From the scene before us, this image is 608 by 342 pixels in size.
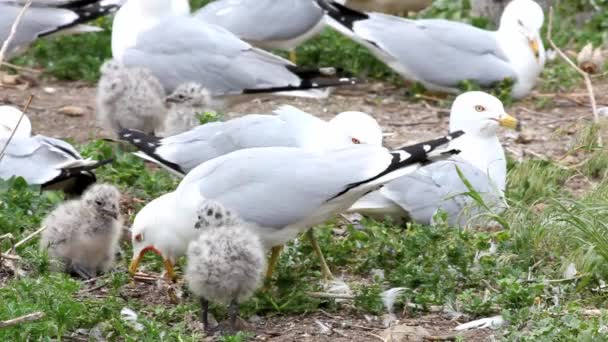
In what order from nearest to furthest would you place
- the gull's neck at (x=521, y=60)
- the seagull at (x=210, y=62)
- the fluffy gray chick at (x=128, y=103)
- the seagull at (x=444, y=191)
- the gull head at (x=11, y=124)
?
the seagull at (x=444, y=191) < the gull head at (x=11, y=124) < the fluffy gray chick at (x=128, y=103) < the seagull at (x=210, y=62) < the gull's neck at (x=521, y=60)

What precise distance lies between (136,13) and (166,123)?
1.32 metres

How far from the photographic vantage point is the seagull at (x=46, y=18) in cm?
875

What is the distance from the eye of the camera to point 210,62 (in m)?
8.15

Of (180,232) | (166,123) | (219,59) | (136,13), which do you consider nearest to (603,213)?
(180,232)

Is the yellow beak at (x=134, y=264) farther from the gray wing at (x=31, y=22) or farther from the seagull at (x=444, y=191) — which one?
the gray wing at (x=31, y=22)

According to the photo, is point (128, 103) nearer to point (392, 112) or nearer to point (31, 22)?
point (31, 22)

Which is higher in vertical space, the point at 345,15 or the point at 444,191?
the point at 444,191

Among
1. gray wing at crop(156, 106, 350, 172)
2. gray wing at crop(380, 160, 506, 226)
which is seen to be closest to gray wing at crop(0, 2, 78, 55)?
gray wing at crop(156, 106, 350, 172)

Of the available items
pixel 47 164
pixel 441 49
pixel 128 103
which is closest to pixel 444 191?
pixel 47 164

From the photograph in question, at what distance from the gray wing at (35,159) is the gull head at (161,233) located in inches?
44.1

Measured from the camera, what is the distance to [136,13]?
8430mm

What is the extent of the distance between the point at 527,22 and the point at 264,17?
1895 mm

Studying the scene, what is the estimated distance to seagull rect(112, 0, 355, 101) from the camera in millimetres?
8086

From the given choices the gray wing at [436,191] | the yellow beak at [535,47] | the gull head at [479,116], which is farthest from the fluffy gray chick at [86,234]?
the yellow beak at [535,47]
